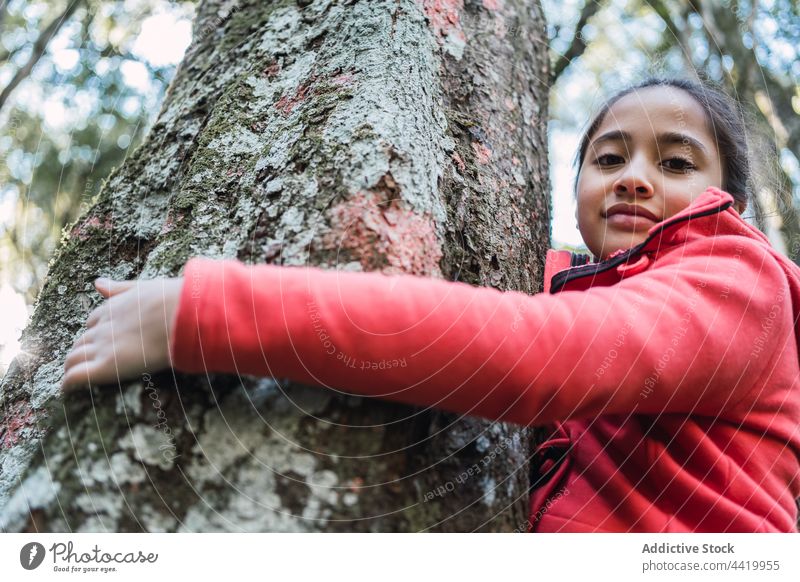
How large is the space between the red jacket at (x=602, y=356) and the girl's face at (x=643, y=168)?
4.8 inches

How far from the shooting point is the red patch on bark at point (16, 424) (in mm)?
822

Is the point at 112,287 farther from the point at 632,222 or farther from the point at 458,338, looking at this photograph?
the point at 632,222

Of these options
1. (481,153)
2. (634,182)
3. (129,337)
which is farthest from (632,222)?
(129,337)

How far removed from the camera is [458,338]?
0.57 m

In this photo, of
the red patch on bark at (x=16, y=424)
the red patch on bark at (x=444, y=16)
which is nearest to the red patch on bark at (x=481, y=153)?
the red patch on bark at (x=444, y=16)

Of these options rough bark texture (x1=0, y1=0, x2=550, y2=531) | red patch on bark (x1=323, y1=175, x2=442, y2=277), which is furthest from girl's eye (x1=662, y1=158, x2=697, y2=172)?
red patch on bark (x1=323, y1=175, x2=442, y2=277)

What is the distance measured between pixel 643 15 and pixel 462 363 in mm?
2822

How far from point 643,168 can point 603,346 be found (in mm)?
455

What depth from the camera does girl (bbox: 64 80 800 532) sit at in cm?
56

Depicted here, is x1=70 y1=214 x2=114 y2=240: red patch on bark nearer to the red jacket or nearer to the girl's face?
the red jacket

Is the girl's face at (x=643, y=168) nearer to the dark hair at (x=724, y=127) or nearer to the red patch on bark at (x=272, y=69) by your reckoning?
the dark hair at (x=724, y=127)

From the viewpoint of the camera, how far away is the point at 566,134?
1.47 meters
